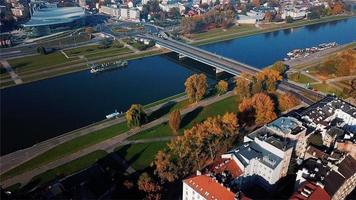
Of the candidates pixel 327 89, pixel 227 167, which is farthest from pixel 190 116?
pixel 327 89

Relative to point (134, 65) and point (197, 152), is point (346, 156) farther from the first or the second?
point (134, 65)

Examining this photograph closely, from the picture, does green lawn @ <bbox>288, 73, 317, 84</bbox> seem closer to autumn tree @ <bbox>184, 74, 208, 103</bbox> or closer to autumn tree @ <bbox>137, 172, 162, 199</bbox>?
autumn tree @ <bbox>184, 74, 208, 103</bbox>

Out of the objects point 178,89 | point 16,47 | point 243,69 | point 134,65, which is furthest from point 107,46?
point 243,69

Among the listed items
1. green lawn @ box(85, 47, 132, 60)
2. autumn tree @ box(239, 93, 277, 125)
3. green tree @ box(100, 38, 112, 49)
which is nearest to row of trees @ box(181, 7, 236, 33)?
green lawn @ box(85, 47, 132, 60)

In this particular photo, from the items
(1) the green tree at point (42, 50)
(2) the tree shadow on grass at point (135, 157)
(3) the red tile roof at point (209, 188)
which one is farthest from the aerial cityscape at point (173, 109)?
(2) the tree shadow on grass at point (135, 157)

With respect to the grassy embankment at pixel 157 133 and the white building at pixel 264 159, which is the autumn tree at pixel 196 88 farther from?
the white building at pixel 264 159

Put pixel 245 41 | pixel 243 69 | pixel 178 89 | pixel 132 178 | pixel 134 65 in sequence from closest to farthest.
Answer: pixel 132 178, pixel 178 89, pixel 243 69, pixel 134 65, pixel 245 41

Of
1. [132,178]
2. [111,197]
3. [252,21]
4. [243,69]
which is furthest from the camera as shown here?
[252,21]
